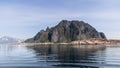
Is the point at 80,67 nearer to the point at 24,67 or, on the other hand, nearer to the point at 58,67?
the point at 58,67

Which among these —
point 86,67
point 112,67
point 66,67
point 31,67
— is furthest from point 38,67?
point 112,67

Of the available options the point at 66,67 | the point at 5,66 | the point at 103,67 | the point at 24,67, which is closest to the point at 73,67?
the point at 66,67

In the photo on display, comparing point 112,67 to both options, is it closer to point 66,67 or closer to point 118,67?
point 118,67

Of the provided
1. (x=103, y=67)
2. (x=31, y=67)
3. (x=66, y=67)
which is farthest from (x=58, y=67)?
(x=103, y=67)

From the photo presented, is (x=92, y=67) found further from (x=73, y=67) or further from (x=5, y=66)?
(x=5, y=66)

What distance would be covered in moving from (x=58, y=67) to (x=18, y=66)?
1297cm

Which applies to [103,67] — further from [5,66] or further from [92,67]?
[5,66]

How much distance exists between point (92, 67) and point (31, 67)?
18146mm

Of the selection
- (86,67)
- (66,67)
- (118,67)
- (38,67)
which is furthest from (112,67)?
(38,67)

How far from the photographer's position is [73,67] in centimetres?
8538

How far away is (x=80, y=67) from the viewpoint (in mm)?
85750

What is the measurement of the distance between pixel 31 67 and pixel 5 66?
30.0 ft

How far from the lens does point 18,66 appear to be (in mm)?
89500

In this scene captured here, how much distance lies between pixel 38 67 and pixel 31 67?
6.84 feet
